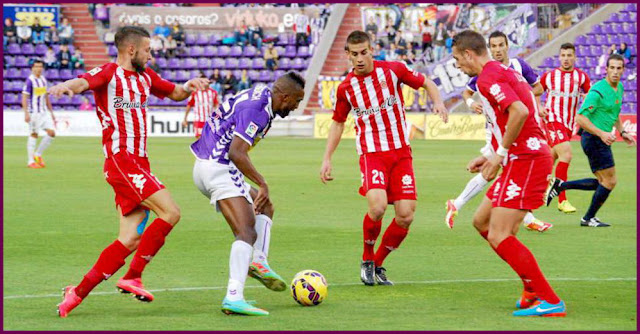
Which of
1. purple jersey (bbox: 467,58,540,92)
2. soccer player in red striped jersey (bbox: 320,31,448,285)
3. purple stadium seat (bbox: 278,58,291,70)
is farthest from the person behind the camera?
purple stadium seat (bbox: 278,58,291,70)

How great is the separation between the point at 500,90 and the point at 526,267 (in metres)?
1.17

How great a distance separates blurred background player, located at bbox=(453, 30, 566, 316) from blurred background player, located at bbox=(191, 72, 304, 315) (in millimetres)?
1256

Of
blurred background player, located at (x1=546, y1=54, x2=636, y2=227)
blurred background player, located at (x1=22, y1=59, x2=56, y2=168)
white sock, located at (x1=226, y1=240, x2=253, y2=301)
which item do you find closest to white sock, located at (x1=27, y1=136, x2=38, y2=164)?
blurred background player, located at (x1=22, y1=59, x2=56, y2=168)

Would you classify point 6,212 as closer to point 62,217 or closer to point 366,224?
point 62,217

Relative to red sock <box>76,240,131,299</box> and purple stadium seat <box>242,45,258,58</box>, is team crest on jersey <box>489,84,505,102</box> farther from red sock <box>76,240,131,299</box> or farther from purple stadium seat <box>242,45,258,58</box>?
purple stadium seat <box>242,45,258,58</box>

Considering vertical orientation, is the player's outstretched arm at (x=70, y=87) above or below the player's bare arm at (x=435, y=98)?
above

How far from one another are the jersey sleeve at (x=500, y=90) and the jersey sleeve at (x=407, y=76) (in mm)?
1746

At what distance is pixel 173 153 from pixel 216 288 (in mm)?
20206

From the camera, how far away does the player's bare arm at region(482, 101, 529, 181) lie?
700 cm

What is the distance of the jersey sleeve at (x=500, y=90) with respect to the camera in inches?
278

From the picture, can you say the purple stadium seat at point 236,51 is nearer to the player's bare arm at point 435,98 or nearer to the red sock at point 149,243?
the player's bare arm at point 435,98

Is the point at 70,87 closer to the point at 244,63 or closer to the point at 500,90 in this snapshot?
the point at 500,90

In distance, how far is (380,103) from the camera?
29.3 ft

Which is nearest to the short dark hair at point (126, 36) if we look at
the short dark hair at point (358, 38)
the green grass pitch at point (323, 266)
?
the short dark hair at point (358, 38)
